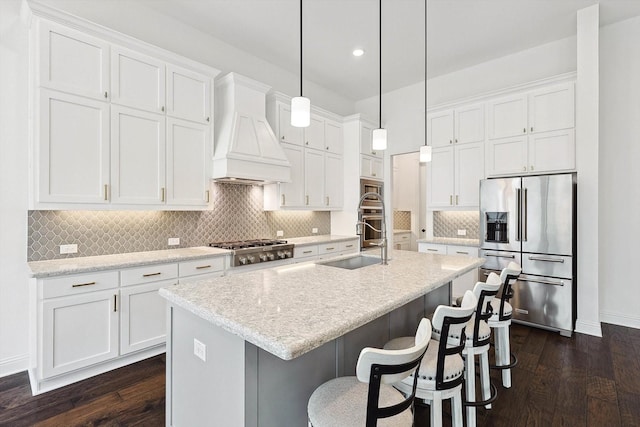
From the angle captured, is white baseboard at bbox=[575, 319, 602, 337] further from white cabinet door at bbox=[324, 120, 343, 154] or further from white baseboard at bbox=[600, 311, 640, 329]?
white cabinet door at bbox=[324, 120, 343, 154]

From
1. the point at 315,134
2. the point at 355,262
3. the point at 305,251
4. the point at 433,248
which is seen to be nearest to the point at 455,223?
the point at 433,248

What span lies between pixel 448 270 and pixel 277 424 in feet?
4.95

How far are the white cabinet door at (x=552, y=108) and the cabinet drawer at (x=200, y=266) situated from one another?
414 centimetres

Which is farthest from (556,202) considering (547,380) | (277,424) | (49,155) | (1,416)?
(1,416)

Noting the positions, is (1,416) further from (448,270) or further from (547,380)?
(547,380)

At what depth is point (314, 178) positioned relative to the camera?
4887mm

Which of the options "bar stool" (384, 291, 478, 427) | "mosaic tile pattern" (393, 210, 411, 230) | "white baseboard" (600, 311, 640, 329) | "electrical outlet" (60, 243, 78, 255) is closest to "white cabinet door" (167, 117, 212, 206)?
"electrical outlet" (60, 243, 78, 255)

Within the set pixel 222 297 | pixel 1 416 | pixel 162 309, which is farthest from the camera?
pixel 162 309

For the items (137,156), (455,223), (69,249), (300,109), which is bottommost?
(69,249)

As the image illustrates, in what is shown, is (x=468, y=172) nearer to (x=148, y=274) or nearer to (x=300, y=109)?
(x=300, y=109)

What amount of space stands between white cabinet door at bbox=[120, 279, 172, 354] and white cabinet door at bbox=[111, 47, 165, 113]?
171 centimetres

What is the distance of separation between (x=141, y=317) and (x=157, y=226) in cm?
101

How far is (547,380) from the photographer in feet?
8.29

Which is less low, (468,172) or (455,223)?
(468,172)
